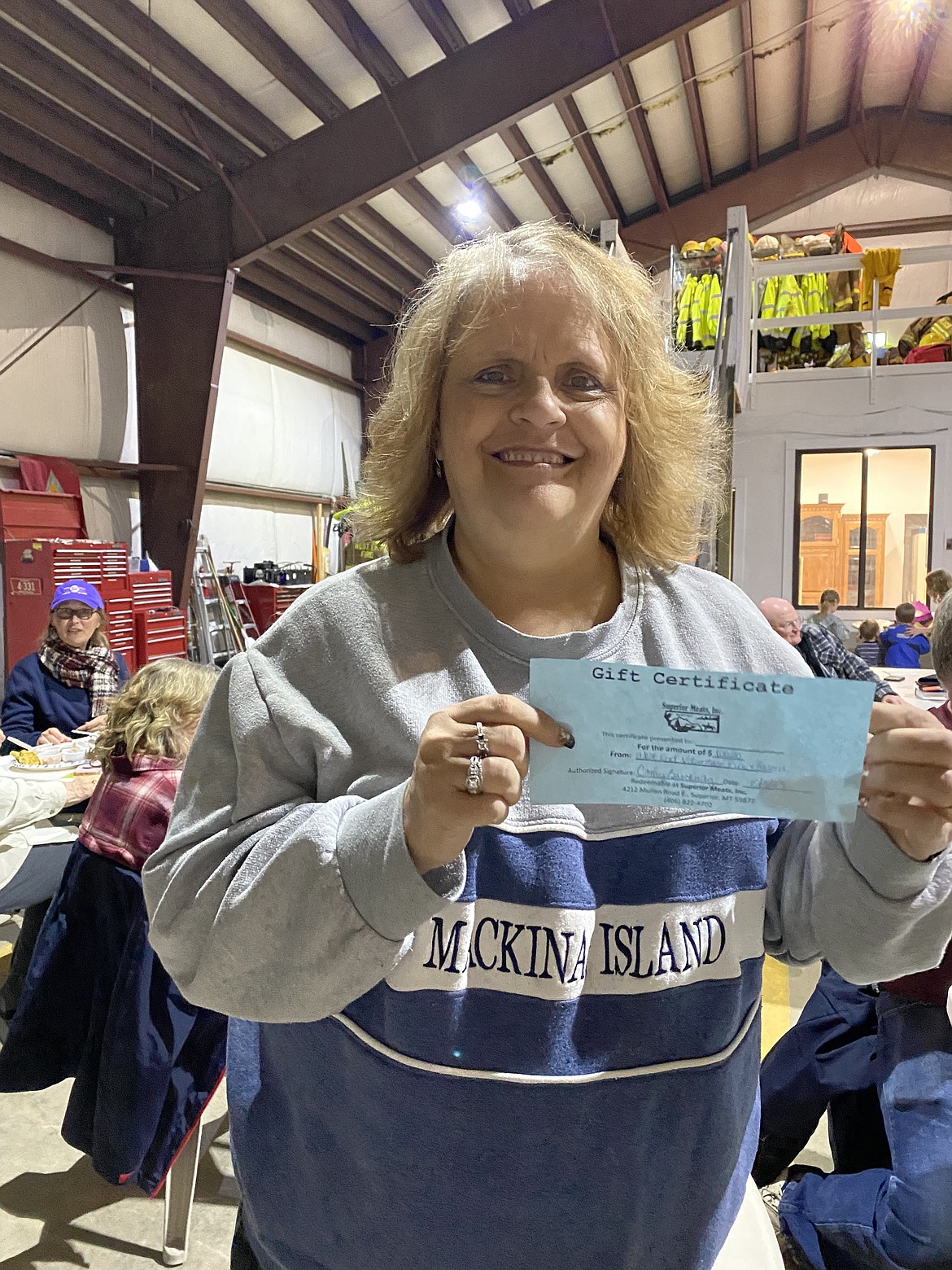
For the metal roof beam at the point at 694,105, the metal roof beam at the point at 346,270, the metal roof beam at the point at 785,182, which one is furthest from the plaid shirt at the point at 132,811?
the metal roof beam at the point at 785,182

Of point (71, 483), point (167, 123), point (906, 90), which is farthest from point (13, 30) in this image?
point (906, 90)

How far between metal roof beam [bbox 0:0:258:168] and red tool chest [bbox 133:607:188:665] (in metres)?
3.60

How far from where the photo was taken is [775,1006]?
322cm

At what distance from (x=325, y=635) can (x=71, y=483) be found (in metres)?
6.20

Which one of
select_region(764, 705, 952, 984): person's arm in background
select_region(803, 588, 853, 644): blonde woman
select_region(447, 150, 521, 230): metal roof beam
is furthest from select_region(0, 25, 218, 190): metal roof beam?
select_region(803, 588, 853, 644): blonde woman

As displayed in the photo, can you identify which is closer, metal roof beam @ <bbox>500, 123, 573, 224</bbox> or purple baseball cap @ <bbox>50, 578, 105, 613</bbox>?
purple baseball cap @ <bbox>50, 578, 105, 613</bbox>

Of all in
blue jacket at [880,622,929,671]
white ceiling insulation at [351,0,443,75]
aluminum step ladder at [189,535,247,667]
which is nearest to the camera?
white ceiling insulation at [351,0,443,75]

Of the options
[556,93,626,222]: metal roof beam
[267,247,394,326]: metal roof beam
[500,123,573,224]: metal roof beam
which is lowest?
[267,247,394,326]: metal roof beam

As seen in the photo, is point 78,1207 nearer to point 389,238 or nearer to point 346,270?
point 389,238

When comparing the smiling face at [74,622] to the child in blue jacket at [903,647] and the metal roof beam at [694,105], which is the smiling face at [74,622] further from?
the metal roof beam at [694,105]

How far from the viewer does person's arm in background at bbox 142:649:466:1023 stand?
0.81 metres

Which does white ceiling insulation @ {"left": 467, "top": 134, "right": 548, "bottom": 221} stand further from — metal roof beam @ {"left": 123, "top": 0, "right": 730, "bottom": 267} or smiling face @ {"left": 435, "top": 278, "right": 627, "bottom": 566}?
smiling face @ {"left": 435, "top": 278, "right": 627, "bottom": 566}

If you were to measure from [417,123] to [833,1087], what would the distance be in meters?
6.53

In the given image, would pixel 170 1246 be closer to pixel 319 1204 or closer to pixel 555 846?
pixel 319 1204
